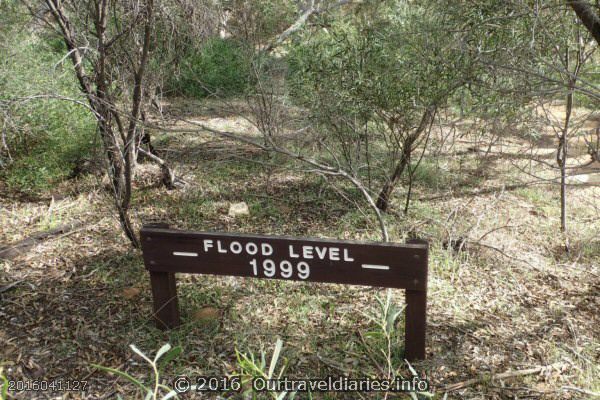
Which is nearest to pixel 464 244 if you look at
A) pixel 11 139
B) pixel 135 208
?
pixel 135 208

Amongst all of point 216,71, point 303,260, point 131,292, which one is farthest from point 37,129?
point 216,71

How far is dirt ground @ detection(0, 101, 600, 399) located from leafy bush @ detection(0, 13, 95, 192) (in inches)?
10.7

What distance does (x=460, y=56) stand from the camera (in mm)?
4066

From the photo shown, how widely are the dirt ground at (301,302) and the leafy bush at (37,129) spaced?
0.89ft

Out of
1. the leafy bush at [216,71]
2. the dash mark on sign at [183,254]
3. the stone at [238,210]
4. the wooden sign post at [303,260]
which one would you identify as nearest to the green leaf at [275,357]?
the wooden sign post at [303,260]

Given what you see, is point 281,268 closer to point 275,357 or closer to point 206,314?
point 206,314

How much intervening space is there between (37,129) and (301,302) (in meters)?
3.74

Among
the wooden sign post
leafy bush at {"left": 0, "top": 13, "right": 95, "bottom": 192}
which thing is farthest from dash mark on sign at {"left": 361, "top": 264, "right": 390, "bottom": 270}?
leafy bush at {"left": 0, "top": 13, "right": 95, "bottom": 192}

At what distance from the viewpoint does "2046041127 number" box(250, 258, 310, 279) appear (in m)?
2.69

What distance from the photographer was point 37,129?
5336 mm

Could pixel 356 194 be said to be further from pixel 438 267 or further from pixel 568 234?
pixel 568 234

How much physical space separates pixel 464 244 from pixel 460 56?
5.47 feet

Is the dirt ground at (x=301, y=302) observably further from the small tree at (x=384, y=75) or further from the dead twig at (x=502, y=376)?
the small tree at (x=384, y=75)

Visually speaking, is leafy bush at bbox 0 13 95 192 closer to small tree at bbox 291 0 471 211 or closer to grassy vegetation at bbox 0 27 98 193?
grassy vegetation at bbox 0 27 98 193
